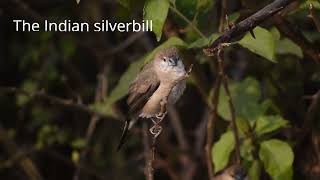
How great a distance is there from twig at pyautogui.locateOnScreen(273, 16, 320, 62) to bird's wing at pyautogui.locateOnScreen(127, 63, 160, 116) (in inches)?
25.3

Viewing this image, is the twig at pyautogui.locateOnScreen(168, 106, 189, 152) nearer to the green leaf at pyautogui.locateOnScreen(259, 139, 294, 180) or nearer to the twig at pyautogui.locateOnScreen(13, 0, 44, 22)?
the twig at pyautogui.locateOnScreen(13, 0, 44, 22)

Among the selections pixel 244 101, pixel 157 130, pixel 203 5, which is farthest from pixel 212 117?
pixel 157 130

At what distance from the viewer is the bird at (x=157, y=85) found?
3248 mm

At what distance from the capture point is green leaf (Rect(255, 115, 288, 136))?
10.8ft

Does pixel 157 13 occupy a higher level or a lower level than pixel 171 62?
higher

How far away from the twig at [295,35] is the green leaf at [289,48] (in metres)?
0.08

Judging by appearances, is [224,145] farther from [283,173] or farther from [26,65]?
[26,65]

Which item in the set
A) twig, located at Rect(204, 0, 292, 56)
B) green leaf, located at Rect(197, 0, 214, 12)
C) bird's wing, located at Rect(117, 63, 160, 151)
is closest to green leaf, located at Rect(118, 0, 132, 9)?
green leaf, located at Rect(197, 0, 214, 12)

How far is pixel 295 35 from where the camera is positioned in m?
3.19

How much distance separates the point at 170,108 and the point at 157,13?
2.78m

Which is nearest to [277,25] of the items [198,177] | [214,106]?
[214,106]

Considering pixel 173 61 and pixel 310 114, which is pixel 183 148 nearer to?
pixel 310 114

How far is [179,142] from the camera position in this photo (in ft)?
17.9

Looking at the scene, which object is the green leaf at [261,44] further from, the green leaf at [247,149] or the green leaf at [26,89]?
the green leaf at [26,89]
